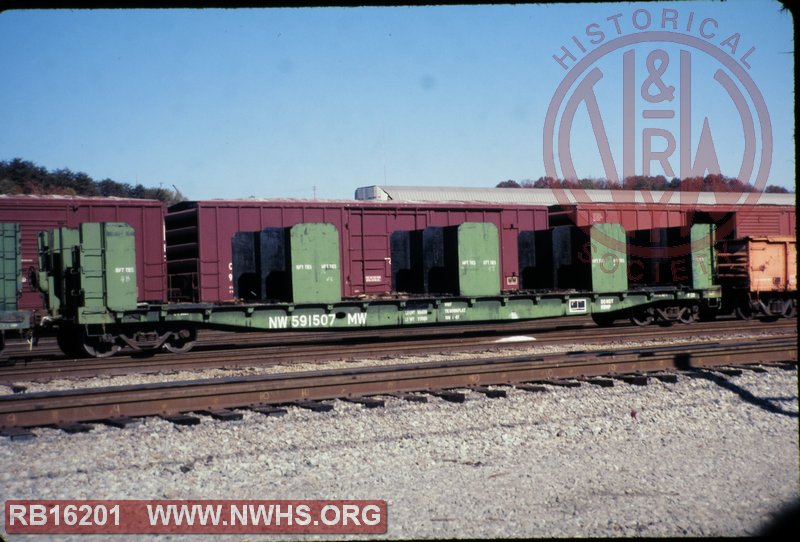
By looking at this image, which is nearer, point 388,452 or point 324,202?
point 388,452

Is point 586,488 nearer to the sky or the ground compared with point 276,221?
nearer to the ground

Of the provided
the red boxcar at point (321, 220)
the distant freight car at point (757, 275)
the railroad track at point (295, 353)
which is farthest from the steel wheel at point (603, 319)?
the distant freight car at point (757, 275)

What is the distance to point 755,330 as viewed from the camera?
18.3 m

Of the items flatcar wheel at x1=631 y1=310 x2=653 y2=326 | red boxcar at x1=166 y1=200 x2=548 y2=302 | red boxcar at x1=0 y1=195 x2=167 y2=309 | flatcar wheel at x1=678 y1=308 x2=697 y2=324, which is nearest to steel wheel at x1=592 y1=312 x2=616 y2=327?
flatcar wheel at x1=631 y1=310 x2=653 y2=326

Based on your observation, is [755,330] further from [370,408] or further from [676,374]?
[370,408]

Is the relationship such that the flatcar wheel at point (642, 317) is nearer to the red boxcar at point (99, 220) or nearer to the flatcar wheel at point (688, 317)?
the flatcar wheel at point (688, 317)

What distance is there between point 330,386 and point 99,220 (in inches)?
444

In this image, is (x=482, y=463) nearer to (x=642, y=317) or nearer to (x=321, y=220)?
(x=321, y=220)

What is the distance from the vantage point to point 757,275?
2152 centimetres

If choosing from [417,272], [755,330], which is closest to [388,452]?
[417,272]

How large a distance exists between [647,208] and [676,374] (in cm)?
1463

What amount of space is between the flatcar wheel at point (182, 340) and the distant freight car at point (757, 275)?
15.3 meters
